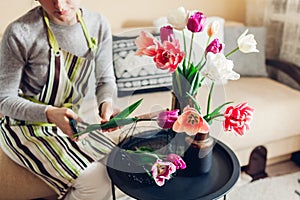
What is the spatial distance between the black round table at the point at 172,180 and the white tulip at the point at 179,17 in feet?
1.28

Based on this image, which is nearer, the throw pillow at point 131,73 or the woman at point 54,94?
the woman at point 54,94

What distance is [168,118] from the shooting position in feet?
3.76

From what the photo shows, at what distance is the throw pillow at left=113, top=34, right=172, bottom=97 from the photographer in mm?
1992

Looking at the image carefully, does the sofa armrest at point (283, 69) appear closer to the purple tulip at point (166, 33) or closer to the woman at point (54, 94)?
the woman at point (54, 94)

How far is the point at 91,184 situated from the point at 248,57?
138 cm

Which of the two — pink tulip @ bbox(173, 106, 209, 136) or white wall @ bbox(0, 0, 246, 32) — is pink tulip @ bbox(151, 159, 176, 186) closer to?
pink tulip @ bbox(173, 106, 209, 136)

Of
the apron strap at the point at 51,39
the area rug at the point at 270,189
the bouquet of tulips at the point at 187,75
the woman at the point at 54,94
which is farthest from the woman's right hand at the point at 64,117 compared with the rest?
the area rug at the point at 270,189

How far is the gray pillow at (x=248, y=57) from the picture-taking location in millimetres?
2350

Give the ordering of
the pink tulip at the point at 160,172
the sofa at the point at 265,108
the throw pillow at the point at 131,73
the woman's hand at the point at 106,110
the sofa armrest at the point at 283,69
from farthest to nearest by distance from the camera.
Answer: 1. the sofa armrest at the point at 283,69
2. the throw pillow at the point at 131,73
3. the sofa at the point at 265,108
4. the woman's hand at the point at 106,110
5. the pink tulip at the point at 160,172

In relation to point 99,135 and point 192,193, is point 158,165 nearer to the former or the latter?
point 192,193

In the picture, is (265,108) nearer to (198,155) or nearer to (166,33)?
(198,155)

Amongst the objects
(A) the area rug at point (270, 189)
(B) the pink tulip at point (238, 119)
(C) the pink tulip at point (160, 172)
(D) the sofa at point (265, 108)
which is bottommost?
(A) the area rug at point (270, 189)

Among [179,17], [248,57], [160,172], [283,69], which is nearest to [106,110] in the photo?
[160,172]

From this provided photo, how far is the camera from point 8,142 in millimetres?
1491
